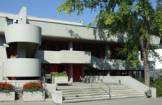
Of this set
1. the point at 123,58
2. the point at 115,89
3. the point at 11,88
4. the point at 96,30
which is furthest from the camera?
the point at 123,58

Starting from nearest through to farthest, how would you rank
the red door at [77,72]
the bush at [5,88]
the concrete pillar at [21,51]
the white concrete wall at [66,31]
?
the bush at [5,88] → the concrete pillar at [21,51] → the white concrete wall at [66,31] → the red door at [77,72]

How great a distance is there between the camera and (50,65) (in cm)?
4238

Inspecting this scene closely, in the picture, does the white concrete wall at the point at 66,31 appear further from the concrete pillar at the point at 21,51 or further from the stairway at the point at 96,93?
the stairway at the point at 96,93

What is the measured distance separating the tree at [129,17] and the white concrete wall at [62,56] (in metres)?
4.05

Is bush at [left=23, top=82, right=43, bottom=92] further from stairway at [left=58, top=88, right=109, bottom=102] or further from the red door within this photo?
the red door

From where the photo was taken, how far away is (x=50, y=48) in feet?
149

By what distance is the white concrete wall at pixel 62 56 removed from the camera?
131ft

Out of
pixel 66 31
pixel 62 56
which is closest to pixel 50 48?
pixel 66 31

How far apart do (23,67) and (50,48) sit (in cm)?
1091

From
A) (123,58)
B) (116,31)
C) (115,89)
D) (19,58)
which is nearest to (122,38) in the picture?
(123,58)

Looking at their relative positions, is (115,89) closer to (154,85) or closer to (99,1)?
(154,85)

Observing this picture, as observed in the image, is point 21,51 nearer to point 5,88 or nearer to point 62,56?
point 62,56

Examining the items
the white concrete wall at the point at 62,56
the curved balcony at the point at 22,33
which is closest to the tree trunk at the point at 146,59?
the white concrete wall at the point at 62,56

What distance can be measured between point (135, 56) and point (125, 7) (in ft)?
23.0
